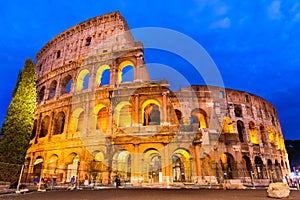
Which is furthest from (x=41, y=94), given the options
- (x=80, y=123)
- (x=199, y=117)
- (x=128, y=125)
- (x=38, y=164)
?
(x=199, y=117)

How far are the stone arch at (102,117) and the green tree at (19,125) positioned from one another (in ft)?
23.2

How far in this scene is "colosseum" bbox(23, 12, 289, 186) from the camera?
56.7 ft

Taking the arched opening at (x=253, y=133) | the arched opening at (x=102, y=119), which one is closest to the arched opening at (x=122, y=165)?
the arched opening at (x=102, y=119)

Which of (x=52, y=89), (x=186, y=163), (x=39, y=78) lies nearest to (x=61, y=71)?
(x=52, y=89)

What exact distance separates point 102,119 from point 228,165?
16.0 meters

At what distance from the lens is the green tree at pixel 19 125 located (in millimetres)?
12594

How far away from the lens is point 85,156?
18266 millimetres

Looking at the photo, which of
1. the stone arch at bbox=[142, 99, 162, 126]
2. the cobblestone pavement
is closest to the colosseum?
the stone arch at bbox=[142, 99, 162, 126]

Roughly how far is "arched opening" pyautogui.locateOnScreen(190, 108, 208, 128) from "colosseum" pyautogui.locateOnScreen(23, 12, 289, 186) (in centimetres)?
13

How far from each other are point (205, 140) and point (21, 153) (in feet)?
56.1

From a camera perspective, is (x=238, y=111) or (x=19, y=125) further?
(x=238, y=111)

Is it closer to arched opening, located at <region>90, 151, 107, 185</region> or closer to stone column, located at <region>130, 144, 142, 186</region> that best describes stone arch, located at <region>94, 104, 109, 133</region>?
arched opening, located at <region>90, 151, 107, 185</region>

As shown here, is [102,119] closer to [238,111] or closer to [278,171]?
[238,111]

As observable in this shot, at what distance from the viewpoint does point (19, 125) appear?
1313 cm
